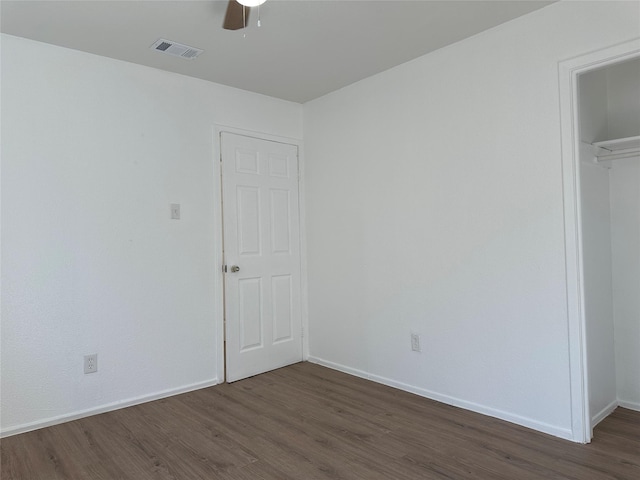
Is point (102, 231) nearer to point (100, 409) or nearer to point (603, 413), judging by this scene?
point (100, 409)

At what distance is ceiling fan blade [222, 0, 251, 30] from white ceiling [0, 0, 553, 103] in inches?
13.9

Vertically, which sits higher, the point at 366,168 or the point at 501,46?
the point at 501,46

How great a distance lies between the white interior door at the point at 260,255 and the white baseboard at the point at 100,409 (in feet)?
1.04

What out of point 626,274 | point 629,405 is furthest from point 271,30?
point 629,405

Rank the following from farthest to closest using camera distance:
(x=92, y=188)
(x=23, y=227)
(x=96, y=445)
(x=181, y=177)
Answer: (x=181, y=177) → (x=92, y=188) → (x=23, y=227) → (x=96, y=445)

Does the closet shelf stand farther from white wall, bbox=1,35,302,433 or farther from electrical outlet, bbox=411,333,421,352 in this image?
white wall, bbox=1,35,302,433

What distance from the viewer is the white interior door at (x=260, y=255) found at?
12.0 feet

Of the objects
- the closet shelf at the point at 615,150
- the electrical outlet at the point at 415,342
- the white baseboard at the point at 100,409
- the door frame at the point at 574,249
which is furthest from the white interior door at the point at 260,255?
the closet shelf at the point at 615,150

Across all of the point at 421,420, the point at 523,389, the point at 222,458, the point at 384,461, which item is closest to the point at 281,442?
the point at 222,458

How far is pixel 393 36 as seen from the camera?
2.86 meters

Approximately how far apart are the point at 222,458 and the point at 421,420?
4.12 ft

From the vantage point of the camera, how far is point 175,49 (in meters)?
2.96

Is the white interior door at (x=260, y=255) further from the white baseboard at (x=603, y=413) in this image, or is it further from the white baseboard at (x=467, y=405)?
the white baseboard at (x=603, y=413)

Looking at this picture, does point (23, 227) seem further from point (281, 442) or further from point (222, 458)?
point (281, 442)
